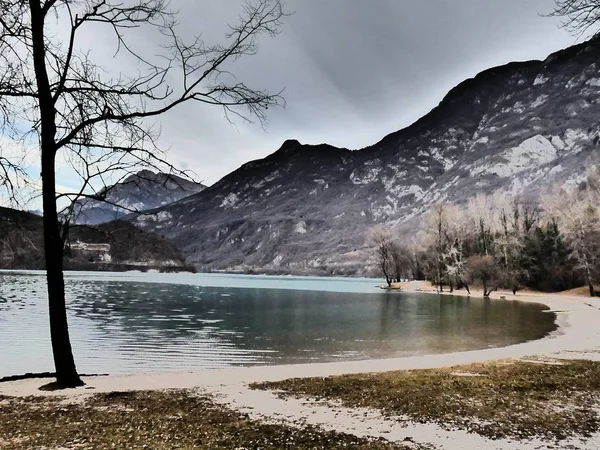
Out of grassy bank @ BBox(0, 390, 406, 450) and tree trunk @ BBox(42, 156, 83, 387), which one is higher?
tree trunk @ BBox(42, 156, 83, 387)

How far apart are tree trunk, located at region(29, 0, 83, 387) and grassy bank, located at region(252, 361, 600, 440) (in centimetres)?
514

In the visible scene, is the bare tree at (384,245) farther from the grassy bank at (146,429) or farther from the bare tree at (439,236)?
the grassy bank at (146,429)

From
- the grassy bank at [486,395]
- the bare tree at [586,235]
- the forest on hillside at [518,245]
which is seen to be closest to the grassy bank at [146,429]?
the grassy bank at [486,395]

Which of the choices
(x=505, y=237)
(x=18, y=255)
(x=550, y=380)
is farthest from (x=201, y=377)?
(x=505, y=237)

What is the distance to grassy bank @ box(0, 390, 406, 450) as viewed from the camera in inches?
258

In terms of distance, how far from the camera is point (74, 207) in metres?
11.7

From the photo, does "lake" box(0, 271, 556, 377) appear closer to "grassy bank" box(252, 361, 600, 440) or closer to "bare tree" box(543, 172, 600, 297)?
"grassy bank" box(252, 361, 600, 440)

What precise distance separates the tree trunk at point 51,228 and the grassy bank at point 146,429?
2.08 metres

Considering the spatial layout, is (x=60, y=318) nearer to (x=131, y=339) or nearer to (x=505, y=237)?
(x=131, y=339)

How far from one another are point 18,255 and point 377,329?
25585mm

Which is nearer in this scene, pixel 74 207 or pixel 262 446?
pixel 262 446

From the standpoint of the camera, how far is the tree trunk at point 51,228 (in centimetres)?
1123

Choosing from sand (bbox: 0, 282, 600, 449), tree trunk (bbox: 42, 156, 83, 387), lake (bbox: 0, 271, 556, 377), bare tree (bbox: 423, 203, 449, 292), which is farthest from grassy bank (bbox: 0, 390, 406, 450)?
bare tree (bbox: 423, 203, 449, 292)

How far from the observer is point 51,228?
38.0 ft
